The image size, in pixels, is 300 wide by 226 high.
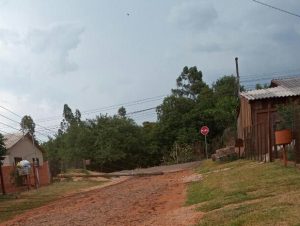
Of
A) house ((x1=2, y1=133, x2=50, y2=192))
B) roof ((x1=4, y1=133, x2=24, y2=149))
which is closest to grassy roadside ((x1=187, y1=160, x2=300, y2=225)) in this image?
house ((x1=2, y1=133, x2=50, y2=192))

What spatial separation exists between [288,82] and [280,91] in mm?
2865

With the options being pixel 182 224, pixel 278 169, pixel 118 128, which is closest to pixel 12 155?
pixel 118 128

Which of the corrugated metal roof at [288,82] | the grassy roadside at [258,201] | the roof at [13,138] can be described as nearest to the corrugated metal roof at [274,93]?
the corrugated metal roof at [288,82]

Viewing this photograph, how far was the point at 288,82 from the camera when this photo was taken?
40.4 metres

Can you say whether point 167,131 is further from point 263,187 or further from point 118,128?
point 263,187

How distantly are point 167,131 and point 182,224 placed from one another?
53.7 metres

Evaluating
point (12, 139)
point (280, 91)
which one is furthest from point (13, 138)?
point (280, 91)

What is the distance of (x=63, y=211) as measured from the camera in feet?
58.8

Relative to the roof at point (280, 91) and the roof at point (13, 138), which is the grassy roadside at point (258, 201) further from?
the roof at point (13, 138)

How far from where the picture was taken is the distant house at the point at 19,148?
46594mm

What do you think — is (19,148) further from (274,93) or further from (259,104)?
(274,93)

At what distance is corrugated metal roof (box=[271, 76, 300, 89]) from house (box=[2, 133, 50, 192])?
18622 millimetres

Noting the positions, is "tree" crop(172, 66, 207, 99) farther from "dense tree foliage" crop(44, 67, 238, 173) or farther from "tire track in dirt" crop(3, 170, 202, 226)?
"tire track in dirt" crop(3, 170, 202, 226)

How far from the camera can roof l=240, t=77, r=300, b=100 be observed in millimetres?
36688
